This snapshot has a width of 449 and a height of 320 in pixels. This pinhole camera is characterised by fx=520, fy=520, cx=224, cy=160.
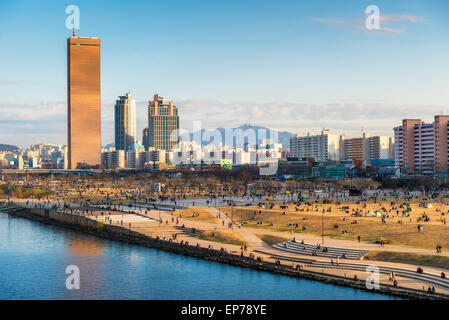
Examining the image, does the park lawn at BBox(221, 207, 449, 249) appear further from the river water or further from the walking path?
the river water

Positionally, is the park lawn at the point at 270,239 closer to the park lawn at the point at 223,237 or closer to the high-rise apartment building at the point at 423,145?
the park lawn at the point at 223,237

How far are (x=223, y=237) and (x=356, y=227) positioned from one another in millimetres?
11001

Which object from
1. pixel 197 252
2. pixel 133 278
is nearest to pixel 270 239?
pixel 197 252

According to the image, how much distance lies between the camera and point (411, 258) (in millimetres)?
Answer: 32062

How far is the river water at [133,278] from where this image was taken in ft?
95.7

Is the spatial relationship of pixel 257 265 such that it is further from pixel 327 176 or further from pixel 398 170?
pixel 327 176

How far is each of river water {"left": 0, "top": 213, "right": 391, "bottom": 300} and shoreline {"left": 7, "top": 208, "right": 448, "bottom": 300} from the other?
52cm

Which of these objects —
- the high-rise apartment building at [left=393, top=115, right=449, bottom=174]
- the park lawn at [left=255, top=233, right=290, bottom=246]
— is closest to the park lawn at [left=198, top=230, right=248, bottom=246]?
the park lawn at [left=255, top=233, right=290, bottom=246]

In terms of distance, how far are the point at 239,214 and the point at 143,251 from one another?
1574cm

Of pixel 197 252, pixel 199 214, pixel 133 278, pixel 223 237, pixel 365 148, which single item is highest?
pixel 365 148

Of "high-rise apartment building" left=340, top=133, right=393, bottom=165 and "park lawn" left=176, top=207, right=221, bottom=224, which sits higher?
"high-rise apartment building" left=340, top=133, right=393, bottom=165

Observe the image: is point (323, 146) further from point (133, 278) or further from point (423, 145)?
point (133, 278)

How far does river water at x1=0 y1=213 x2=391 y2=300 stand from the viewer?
29156 mm

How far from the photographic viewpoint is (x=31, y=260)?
3891cm
